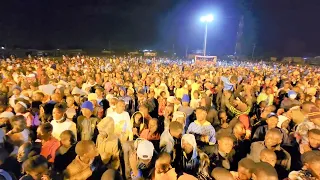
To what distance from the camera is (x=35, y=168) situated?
3.05 m

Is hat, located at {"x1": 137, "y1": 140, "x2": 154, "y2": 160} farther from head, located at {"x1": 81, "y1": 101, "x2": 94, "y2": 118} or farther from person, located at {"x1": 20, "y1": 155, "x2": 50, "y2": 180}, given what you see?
head, located at {"x1": 81, "y1": 101, "x2": 94, "y2": 118}

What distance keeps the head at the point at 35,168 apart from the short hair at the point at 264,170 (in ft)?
8.02

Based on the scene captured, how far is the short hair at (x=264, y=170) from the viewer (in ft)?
9.85

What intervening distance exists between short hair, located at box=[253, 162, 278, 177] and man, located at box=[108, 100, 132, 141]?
8.85 ft

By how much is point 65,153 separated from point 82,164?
75cm

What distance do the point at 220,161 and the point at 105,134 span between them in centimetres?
199

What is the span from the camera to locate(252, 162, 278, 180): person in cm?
298

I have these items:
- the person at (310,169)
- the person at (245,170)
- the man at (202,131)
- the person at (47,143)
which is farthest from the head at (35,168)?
the person at (310,169)

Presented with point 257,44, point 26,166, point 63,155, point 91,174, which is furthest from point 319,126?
point 257,44

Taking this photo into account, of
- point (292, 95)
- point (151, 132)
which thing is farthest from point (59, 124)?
point (292, 95)

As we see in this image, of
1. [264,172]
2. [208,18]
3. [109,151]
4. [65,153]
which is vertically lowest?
[109,151]

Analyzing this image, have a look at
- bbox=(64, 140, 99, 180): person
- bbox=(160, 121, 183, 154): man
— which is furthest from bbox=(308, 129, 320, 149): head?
bbox=(64, 140, 99, 180): person

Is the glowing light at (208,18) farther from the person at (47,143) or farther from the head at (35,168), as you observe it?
the head at (35,168)

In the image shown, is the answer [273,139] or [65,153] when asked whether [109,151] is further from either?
[273,139]
